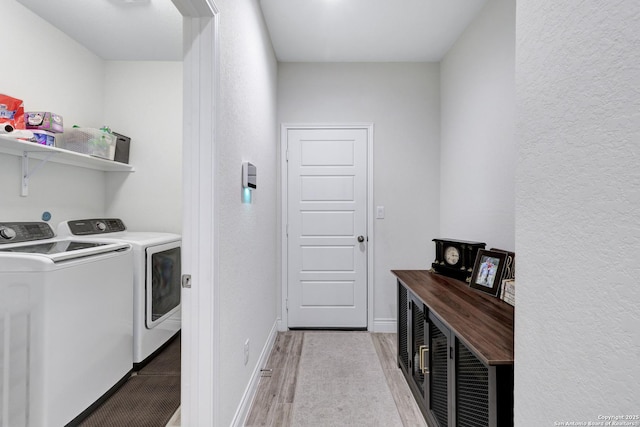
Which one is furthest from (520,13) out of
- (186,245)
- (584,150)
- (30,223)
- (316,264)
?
(30,223)

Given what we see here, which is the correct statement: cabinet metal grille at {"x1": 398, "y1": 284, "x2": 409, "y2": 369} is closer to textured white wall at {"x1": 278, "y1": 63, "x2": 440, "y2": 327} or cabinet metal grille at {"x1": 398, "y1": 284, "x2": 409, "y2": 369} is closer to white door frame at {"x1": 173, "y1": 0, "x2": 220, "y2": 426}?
textured white wall at {"x1": 278, "y1": 63, "x2": 440, "y2": 327}

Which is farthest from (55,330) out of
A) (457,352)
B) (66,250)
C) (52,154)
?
(457,352)

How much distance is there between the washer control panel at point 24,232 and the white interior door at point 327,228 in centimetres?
195

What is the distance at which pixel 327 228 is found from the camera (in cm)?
331

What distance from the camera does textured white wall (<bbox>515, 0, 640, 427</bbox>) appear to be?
1.90ft

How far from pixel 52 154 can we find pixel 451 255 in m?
2.96

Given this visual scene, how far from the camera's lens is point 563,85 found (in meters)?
0.74

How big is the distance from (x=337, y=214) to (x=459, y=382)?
209cm

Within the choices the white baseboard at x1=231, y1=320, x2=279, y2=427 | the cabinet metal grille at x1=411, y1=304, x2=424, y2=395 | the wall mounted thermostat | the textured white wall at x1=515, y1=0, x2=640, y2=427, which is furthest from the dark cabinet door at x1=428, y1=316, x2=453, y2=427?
the wall mounted thermostat

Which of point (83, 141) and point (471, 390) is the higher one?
point (83, 141)

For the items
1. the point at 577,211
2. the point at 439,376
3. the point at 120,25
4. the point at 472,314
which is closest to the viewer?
the point at 577,211

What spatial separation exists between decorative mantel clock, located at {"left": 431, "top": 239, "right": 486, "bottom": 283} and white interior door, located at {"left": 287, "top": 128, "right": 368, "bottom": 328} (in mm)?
957

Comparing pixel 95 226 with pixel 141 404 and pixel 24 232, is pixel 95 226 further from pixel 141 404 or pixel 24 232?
pixel 141 404

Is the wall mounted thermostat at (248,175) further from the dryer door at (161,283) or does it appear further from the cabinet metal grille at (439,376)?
the cabinet metal grille at (439,376)
